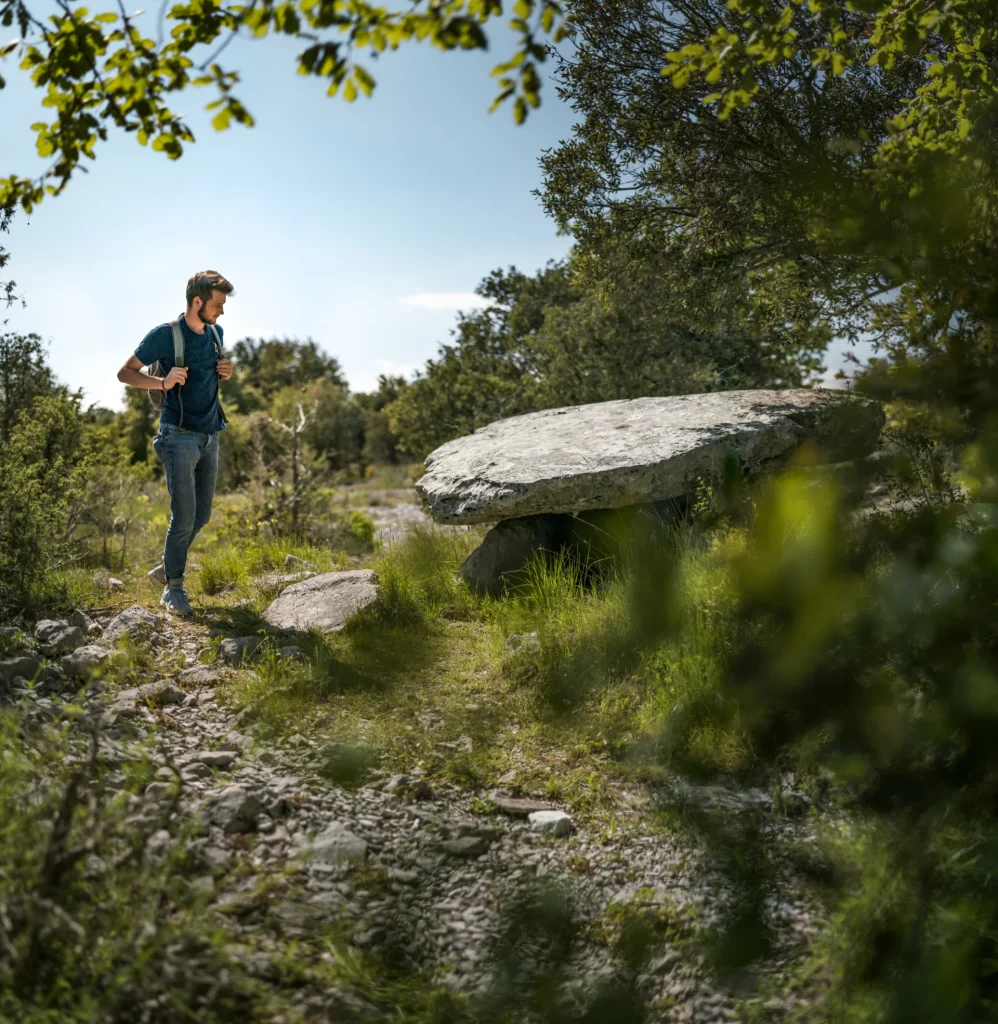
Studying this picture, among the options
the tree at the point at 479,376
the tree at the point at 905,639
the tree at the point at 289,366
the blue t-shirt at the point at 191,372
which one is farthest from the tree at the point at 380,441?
the tree at the point at 905,639

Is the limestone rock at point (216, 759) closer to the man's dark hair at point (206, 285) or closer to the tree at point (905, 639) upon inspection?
the tree at point (905, 639)

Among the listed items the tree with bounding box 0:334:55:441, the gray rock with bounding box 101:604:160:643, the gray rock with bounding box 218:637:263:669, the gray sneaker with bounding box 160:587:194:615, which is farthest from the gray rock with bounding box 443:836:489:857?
the tree with bounding box 0:334:55:441

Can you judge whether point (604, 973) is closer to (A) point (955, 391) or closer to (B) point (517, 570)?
(A) point (955, 391)

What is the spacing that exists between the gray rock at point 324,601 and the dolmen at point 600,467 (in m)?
0.82

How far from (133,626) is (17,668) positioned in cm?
87

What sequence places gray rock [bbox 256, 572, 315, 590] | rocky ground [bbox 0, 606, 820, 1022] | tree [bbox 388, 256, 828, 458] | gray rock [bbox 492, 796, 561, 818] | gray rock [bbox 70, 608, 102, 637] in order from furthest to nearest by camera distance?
tree [bbox 388, 256, 828, 458]
gray rock [bbox 256, 572, 315, 590]
gray rock [bbox 70, 608, 102, 637]
gray rock [bbox 492, 796, 561, 818]
rocky ground [bbox 0, 606, 820, 1022]

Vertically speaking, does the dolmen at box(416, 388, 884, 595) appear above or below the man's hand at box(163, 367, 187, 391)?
below

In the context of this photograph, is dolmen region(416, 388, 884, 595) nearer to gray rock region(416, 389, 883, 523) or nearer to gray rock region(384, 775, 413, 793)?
gray rock region(416, 389, 883, 523)

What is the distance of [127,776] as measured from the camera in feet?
10.1

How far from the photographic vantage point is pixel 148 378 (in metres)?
5.27

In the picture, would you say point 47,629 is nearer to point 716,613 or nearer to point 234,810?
point 234,810

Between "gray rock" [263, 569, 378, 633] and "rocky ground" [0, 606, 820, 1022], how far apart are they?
1343mm

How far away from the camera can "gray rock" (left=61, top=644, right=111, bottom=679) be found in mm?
4238

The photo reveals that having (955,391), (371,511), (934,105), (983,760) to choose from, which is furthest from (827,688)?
(371,511)
